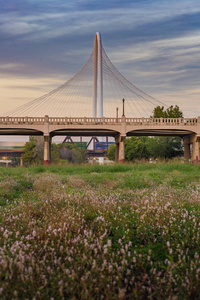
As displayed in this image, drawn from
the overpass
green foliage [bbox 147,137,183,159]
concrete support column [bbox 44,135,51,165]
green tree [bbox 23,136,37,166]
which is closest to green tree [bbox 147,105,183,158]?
green foliage [bbox 147,137,183,159]

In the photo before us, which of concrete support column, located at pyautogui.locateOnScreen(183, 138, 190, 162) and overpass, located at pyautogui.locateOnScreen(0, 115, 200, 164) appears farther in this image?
concrete support column, located at pyautogui.locateOnScreen(183, 138, 190, 162)

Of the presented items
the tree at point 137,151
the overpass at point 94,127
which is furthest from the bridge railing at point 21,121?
the tree at point 137,151

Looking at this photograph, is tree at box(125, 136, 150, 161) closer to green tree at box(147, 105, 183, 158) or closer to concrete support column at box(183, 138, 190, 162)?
green tree at box(147, 105, 183, 158)

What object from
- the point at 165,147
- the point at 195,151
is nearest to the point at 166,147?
the point at 165,147

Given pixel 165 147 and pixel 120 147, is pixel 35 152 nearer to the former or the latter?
pixel 120 147

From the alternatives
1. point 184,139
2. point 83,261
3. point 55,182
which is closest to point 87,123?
point 184,139

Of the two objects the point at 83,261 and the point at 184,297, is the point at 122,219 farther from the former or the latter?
the point at 184,297

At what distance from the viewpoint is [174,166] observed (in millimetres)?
22016

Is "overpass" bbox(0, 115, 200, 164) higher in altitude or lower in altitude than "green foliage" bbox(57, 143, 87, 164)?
higher

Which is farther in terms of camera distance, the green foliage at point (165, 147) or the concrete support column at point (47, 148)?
the green foliage at point (165, 147)

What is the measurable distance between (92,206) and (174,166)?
16075mm

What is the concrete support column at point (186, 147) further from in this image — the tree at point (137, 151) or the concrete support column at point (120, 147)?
the concrete support column at point (120, 147)

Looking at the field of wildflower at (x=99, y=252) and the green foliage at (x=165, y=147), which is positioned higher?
the green foliage at (x=165, y=147)

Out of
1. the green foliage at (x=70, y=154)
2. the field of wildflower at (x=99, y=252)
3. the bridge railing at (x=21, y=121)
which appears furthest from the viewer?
the green foliage at (x=70, y=154)
